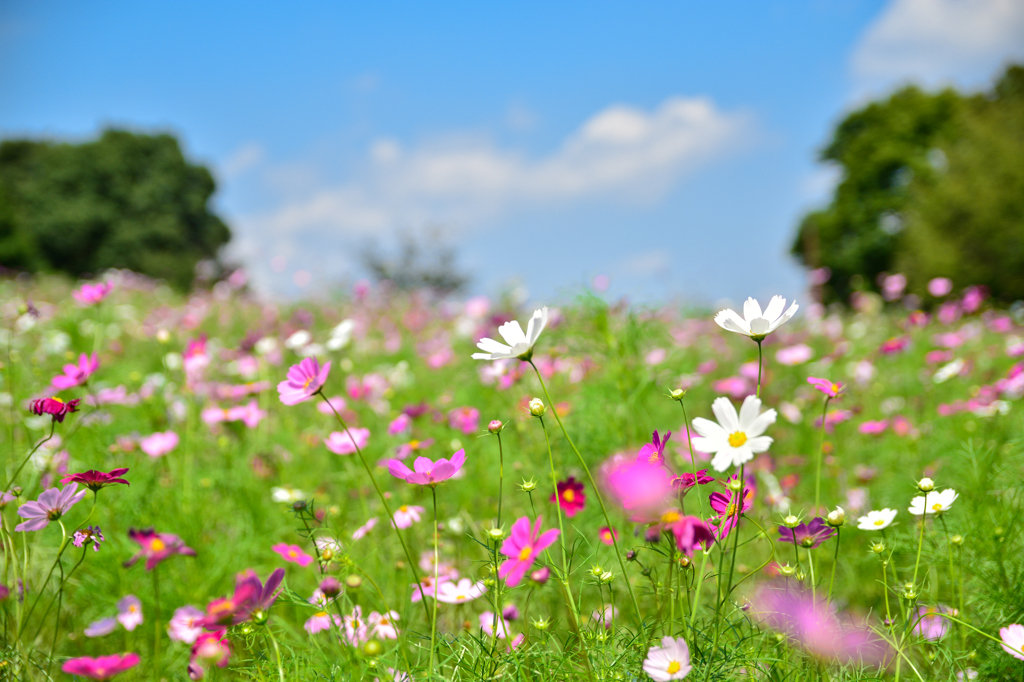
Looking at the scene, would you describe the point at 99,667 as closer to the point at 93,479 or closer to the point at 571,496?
the point at 93,479

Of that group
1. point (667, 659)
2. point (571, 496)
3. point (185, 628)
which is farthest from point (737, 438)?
point (185, 628)

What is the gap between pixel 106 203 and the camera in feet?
79.7

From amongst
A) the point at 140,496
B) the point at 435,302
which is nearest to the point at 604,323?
the point at 140,496

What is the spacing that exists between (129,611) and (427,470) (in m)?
1.08

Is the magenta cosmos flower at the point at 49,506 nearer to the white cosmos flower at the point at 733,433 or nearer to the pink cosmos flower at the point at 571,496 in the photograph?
the pink cosmos flower at the point at 571,496

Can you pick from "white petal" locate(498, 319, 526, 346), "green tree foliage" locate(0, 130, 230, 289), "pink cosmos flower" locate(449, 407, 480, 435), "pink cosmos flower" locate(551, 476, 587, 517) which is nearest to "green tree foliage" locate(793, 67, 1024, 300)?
"pink cosmos flower" locate(449, 407, 480, 435)

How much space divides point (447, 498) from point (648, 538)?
57.0 inches

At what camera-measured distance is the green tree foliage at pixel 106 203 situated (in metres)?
23.3

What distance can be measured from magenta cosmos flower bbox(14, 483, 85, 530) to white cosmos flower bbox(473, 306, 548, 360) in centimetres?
70

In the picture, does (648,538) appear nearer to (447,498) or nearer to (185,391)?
(447,498)

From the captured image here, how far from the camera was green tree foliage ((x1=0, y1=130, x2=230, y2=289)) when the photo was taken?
919 inches

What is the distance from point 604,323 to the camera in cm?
217

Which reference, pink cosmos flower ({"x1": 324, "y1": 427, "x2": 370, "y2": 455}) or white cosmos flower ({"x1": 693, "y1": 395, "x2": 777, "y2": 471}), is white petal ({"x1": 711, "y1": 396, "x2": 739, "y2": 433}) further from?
pink cosmos flower ({"x1": 324, "y1": 427, "x2": 370, "y2": 455})

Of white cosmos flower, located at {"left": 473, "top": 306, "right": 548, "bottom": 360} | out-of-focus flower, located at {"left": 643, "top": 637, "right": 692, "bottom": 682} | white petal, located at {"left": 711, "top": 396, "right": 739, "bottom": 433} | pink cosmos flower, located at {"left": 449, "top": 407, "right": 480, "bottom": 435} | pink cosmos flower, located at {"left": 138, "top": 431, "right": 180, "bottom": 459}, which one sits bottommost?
out-of-focus flower, located at {"left": 643, "top": 637, "right": 692, "bottom": 682}
